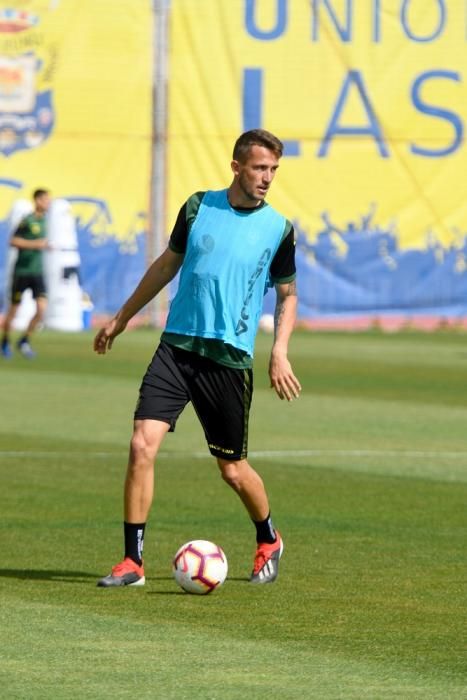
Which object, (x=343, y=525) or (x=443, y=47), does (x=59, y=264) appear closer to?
(x=443, y=47)

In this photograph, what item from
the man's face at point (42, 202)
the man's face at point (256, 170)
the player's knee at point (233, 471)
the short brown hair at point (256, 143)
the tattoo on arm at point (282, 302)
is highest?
the short brown hair at point (256, 143)

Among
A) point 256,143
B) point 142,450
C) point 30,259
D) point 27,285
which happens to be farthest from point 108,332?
point 30,259

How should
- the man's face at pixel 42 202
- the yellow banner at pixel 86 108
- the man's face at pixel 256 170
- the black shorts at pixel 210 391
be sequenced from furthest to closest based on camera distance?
the yellow banner at pixel 86 108
the man's face at pixel 42 202
the black shorts at pixel 210 391
the man's face at pixel 256 170

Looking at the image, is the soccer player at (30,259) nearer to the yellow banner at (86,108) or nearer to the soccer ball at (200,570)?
the yellow banner at (86,108)

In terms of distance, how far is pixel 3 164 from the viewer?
3397 centimetres

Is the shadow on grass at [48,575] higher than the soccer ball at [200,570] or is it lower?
lower

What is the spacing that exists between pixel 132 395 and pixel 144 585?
12.0m

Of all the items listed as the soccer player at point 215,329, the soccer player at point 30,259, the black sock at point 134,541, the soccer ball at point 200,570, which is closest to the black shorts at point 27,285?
the soccer player at point 30,259

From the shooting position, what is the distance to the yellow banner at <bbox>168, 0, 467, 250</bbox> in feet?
114

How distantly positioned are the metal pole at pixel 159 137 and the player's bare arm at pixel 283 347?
2494 cm

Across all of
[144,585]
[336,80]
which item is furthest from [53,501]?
[336,80]

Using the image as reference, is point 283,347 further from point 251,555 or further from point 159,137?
point 159,137

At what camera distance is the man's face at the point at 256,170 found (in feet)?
29.6

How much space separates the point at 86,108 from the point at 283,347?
25.8m
